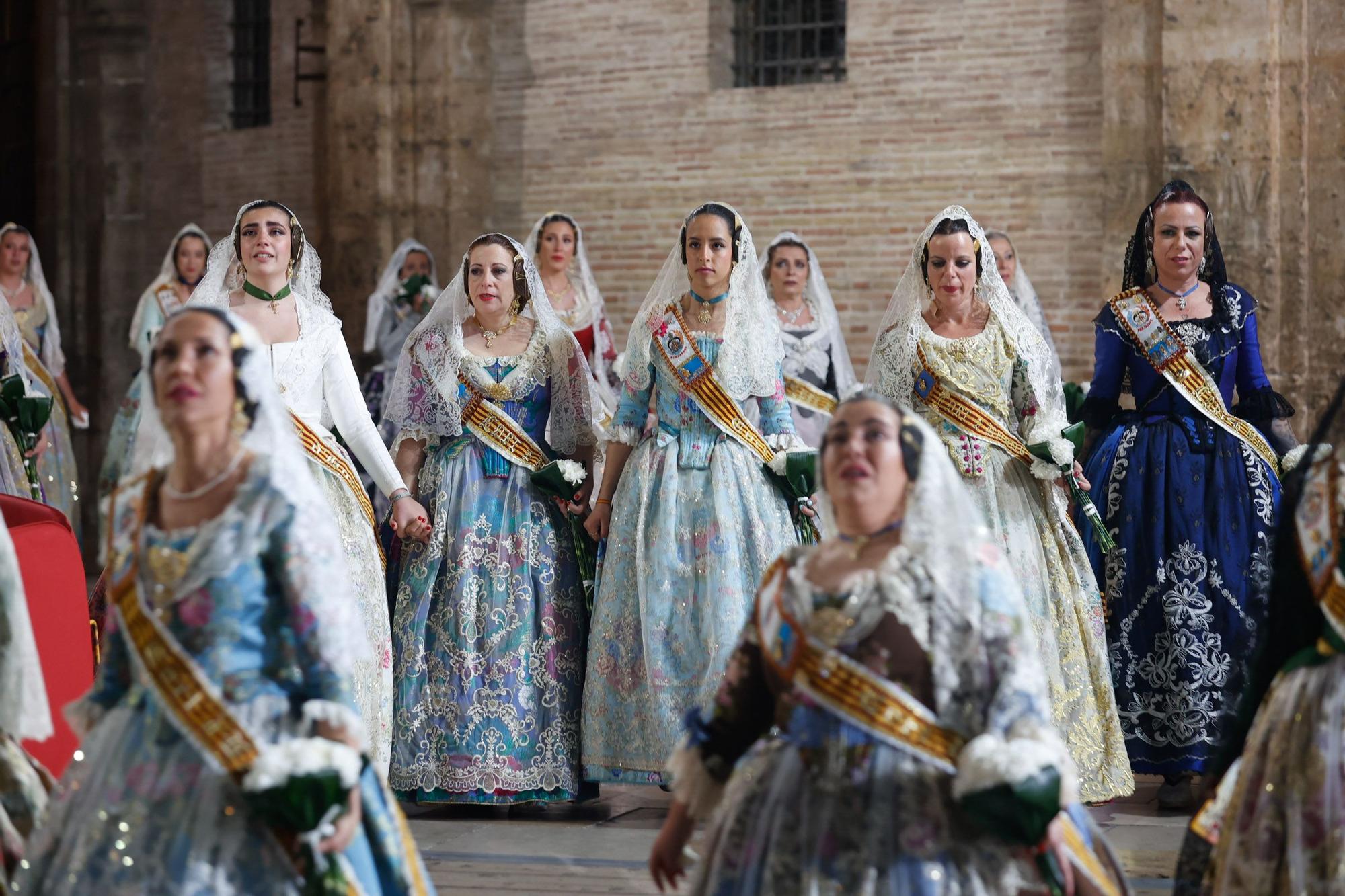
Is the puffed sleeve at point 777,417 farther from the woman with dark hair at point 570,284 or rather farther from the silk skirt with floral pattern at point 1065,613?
the woman with dark hair at point 570,284

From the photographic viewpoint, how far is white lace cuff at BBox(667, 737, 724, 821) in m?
3.20

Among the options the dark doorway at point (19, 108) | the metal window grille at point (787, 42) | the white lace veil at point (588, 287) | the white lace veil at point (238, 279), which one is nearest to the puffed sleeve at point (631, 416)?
the white lace veil at point (238, 279)

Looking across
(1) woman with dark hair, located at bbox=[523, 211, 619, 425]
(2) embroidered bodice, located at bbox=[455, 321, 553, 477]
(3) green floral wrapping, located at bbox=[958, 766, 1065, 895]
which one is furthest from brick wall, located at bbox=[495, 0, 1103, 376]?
(3) green floral wrapping, located at bbox=[958, 766, 1065, 895]

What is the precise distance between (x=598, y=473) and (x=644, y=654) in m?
3.67

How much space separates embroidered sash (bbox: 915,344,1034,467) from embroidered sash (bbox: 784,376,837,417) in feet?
6.93

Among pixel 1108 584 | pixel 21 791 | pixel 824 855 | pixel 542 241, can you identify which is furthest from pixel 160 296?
pixel 824 855

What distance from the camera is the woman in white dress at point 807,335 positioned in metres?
8.12

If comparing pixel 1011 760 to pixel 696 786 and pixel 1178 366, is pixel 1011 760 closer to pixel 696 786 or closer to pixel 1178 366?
pixel 696 786

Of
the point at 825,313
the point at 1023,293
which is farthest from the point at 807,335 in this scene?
the point at 1023,293

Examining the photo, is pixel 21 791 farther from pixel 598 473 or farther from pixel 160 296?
pixel 160 296

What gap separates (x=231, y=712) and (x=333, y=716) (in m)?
0.17

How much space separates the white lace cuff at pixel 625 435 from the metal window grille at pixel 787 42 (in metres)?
5.61

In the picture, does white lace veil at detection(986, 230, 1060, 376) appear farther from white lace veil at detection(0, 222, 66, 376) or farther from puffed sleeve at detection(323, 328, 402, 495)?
white lace veil at detection(0, 222, 66, 376)

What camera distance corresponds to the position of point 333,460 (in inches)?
214
